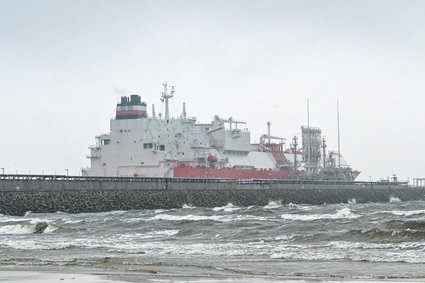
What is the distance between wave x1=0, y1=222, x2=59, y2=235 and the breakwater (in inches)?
399

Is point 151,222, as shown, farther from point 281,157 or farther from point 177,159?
point 281,157

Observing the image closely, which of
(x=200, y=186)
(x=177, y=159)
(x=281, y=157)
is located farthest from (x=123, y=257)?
(x=281, y=157)

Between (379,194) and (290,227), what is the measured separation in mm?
54035

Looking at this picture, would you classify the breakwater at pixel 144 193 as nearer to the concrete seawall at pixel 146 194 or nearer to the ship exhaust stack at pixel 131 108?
the concrete seawall at pixel 146 194

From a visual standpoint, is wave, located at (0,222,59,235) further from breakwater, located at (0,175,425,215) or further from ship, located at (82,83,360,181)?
ship, located at (82,83,360,181)

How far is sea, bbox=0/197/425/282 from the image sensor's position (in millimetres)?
19688

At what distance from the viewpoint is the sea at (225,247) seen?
19.7m

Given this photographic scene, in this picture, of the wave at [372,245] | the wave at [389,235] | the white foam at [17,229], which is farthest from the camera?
the white foam at [17,229]

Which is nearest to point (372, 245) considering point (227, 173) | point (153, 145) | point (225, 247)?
point (225, 247)

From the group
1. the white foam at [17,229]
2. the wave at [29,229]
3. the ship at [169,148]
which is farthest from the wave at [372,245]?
the ship at [169,148]

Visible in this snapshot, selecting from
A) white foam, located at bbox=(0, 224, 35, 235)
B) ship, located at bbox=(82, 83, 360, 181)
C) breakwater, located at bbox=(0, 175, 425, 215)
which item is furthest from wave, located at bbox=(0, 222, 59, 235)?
ship, located at bbox=(82, 83, 360, 181)

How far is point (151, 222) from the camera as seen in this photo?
130 feet

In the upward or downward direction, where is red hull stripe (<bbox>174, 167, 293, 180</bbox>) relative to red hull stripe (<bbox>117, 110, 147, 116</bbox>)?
downward

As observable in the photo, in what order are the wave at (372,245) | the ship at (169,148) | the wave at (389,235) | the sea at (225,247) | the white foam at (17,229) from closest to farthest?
the sea at (225,247) < the wave at (372,245) < the wave at (389,235) < the white foam at (17,229) < the ship at (169,148)
